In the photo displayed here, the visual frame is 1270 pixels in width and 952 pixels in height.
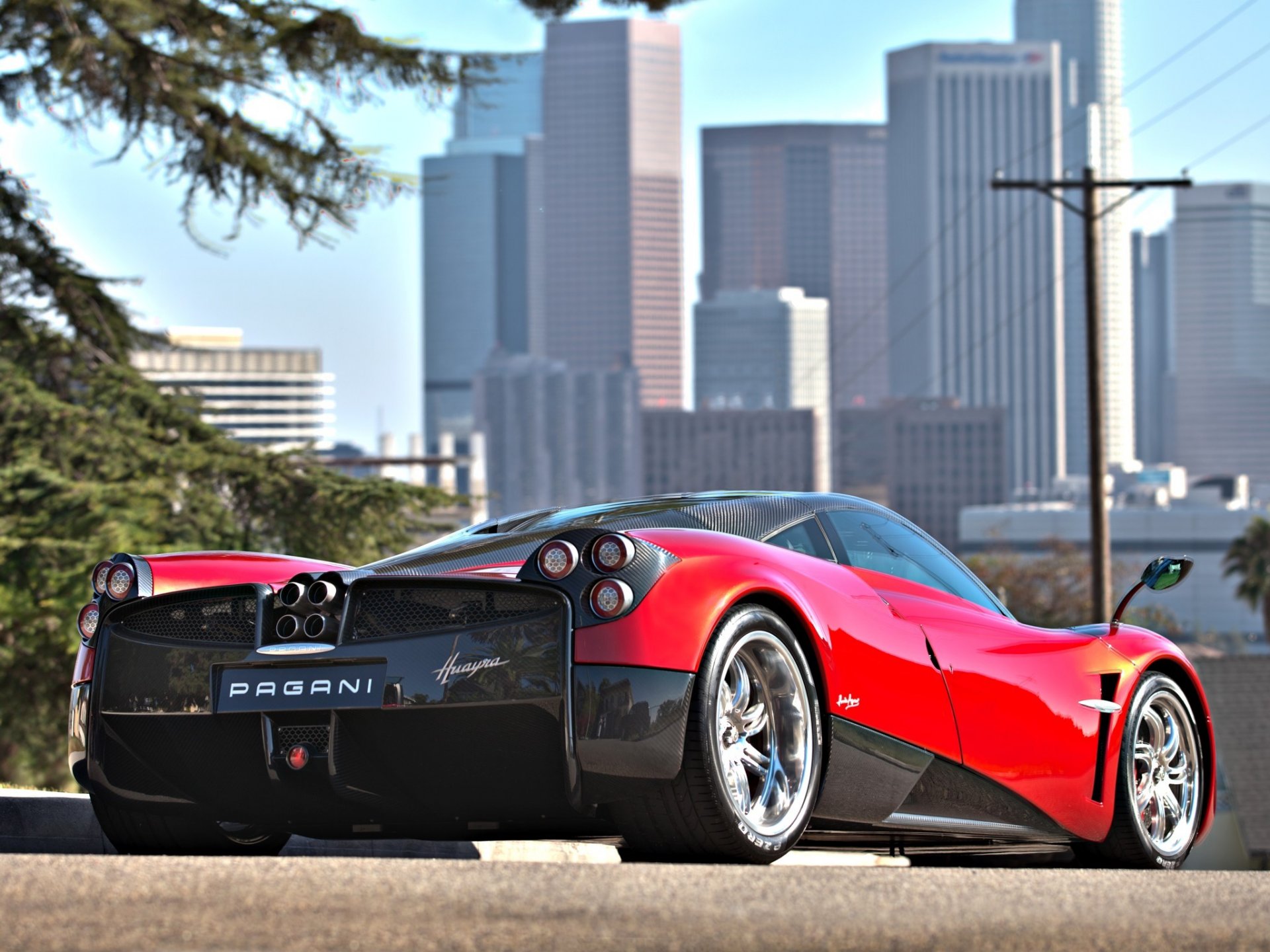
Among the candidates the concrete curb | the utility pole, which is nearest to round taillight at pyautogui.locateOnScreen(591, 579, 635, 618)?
the concrete curb

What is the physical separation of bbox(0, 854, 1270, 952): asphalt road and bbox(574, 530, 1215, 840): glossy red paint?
593 mm

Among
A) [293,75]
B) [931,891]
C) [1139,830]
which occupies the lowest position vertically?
[1139,830]

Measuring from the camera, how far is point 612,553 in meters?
3.93

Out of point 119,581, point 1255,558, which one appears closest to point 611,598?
point 119,581

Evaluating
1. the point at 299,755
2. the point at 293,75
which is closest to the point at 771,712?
the point at 299,755

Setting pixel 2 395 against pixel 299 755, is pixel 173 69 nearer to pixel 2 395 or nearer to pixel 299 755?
pixel 2 395

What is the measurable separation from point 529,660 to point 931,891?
1054mm

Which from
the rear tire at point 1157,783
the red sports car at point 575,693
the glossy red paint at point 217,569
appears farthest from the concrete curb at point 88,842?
the glossy red paint at point 217,569

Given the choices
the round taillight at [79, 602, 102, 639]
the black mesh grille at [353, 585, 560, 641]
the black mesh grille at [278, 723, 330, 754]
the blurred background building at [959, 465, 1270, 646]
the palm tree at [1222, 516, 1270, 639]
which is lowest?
the blurred background building at [959, 465, 1270, 646]

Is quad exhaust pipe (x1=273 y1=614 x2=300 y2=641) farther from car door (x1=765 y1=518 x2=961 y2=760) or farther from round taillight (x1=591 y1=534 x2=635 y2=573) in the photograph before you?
car door (x1=765 y1=518 x2=961 y2=760)

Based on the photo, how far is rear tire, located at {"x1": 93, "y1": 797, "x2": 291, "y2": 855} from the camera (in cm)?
454

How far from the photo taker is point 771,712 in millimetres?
4172

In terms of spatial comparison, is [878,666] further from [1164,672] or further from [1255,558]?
[1255,558]

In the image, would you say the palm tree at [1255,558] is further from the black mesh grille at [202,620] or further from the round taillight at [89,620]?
the black mesh grille at [202,620]
